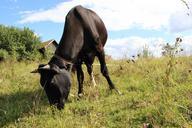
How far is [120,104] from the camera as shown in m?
8.98

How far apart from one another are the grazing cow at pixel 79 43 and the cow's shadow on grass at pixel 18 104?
3.09 ft

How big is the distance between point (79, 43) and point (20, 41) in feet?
137

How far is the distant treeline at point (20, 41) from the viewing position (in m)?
49.0

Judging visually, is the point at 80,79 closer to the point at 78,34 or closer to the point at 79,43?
the point at 79,43

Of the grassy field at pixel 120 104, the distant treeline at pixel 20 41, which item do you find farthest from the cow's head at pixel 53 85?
the distant treeline at pixel 20 41

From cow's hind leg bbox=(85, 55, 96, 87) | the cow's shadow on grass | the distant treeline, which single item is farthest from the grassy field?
the distant treeline

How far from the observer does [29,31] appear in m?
52.9

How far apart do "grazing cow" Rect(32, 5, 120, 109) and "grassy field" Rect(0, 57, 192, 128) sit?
734mm

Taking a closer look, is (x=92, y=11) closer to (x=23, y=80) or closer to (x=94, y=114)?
(x=23, y=80)

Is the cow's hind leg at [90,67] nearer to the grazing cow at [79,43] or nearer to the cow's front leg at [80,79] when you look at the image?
the grazing cow at [79,43]

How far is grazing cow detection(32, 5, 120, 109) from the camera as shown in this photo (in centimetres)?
984

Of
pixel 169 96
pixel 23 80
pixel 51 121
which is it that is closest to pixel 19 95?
pixel 23 80

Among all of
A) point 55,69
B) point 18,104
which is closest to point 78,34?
point 55,69

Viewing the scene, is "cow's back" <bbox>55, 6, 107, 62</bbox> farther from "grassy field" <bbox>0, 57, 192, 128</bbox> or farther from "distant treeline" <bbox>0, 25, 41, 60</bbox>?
"distant treeline" <bbox>0, 25, 41, 60</bbox>
